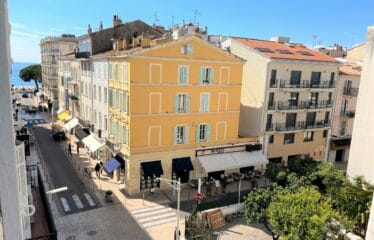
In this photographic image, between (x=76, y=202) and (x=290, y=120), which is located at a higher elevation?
(x=290, y=120)

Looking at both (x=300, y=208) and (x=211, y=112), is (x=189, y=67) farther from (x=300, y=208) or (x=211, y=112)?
(x=300, y=208)

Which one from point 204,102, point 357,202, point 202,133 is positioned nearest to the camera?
point 357,202

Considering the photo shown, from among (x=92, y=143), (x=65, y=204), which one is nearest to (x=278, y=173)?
(x=65, y=204)

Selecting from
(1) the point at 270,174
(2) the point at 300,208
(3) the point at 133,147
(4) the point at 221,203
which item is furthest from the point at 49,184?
(2) the point at 300,208

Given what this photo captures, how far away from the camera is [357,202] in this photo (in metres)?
21.3

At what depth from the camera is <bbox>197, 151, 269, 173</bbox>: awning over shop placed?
3173cm

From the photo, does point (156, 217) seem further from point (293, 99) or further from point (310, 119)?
point (310, 119)

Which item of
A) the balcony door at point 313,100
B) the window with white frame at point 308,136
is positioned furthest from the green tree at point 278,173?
the balcony door at point 313,100

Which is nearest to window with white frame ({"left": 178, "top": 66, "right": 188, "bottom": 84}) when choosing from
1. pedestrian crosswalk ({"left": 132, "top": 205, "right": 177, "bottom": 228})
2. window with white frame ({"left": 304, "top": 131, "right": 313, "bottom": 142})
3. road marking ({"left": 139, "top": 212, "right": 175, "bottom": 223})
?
pedestrian crosswalk ({"left": 132, "top": 205, "right": 177, "bottom": 228})

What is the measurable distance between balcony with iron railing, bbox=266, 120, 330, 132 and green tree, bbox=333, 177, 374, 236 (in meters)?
15.0

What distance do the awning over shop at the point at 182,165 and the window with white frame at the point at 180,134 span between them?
1858 mm

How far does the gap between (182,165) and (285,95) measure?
1562 centimetres

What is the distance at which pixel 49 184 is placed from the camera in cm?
3055

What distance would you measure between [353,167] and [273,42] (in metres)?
22.2
